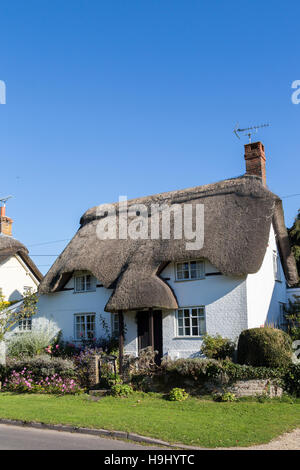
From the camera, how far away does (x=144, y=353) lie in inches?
631

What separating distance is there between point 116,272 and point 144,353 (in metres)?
3.68

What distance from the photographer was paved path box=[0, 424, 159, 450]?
8664 mm

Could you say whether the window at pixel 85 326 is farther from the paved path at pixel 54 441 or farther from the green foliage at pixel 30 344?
the paved path at pixel 54 441

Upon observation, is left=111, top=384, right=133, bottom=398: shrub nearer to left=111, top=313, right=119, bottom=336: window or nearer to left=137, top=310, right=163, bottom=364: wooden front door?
left=137, top=310, right=163, bottom=364: wooden front door

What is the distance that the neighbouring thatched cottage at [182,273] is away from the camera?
53.9 ft

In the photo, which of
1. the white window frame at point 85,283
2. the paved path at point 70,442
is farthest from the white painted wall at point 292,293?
the paved path at point 70,442

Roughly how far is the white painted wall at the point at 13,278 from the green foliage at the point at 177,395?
12.8 meters

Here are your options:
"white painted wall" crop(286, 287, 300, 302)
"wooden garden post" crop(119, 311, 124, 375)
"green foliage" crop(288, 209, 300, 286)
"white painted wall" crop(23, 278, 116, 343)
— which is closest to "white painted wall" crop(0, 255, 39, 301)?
"white painted wall" crop(23, 278, 116, 343)

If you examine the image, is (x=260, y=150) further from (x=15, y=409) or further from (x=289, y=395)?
(x=15, y=409)

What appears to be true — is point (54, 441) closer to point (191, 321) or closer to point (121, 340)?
point (121, 340)

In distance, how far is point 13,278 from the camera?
2631cm

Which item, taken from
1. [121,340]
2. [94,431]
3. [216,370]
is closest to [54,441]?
[94,431]

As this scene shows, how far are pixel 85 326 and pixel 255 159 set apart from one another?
32.8 ft
